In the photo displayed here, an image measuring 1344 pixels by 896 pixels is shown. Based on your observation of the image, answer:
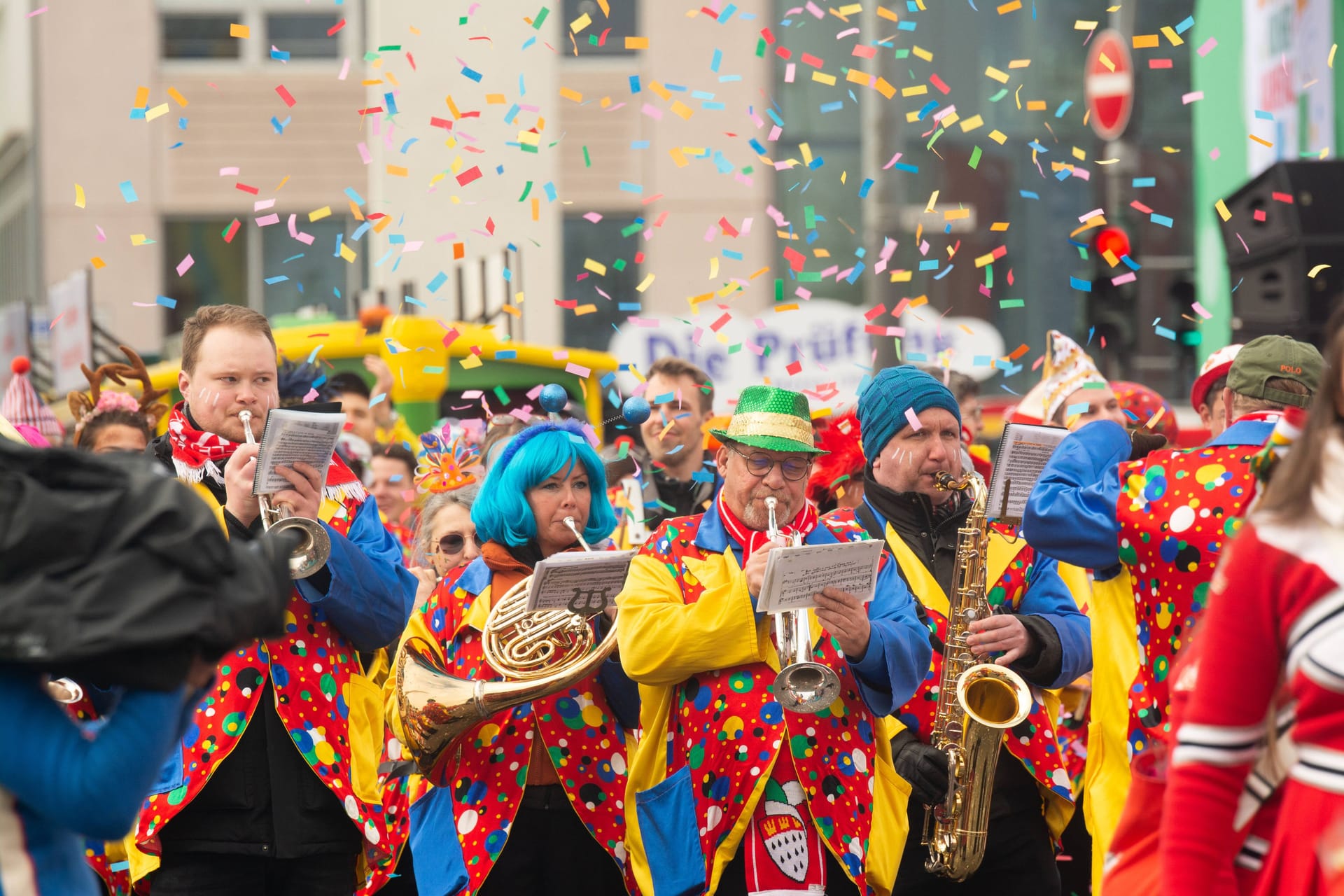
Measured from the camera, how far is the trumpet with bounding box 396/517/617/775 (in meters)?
4.57

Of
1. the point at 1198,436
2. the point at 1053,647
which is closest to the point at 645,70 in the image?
the point at 1198,436

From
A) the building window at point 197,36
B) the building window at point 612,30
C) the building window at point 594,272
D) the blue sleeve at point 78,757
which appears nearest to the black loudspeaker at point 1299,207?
A: the blue sleeve at point 78,757

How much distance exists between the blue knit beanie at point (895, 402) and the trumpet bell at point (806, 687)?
1.10 m

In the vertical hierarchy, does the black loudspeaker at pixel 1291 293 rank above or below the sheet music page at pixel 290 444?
below

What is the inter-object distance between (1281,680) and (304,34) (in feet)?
75.5

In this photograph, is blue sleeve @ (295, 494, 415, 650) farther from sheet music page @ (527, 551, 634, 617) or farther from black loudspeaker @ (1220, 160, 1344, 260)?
black loudspeaker @ (1220, 160, 1344, 260)

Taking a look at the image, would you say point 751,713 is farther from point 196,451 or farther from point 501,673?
point 196,451

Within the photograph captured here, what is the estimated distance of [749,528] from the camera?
462 centimetres

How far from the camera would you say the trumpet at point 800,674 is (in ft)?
13.9

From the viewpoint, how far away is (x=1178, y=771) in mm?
2609

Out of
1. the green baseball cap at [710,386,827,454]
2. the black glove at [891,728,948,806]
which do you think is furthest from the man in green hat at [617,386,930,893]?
the black glove at [891,728,948,806]

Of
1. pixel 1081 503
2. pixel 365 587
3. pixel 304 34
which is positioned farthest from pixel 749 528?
Answer: pixel 304 34

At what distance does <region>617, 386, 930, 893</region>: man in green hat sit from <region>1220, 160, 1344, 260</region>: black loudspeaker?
227 inches

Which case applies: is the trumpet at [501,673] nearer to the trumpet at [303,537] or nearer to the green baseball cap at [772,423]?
the trumpet at [303,537]
